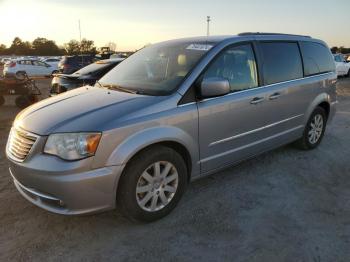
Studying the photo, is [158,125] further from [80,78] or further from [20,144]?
[80,78]

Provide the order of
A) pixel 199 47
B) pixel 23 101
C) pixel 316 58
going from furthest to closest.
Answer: pixel 23 101 < pixel 316 58 < pixel 199 47

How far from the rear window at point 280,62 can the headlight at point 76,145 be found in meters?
2.42

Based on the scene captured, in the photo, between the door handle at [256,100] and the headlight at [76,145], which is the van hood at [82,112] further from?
the door handle at [256,100]

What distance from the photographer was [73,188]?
9.66ft

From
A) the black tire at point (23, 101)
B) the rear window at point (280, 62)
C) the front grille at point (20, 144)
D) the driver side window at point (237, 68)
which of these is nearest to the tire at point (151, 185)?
the front grille at point (20, 144)

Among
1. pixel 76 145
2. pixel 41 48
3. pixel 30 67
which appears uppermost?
pixel 76 145

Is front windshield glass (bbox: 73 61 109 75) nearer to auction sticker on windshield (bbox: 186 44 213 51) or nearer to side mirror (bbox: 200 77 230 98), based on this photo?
auction sticker on windshield (bbox: 186 44 213 51)

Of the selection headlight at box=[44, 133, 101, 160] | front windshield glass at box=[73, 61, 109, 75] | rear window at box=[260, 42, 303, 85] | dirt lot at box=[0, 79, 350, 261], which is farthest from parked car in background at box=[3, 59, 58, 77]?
headlight at box=[44, 133, 101, 160]

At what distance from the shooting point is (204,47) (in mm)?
4016

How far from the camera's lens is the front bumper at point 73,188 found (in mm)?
2941

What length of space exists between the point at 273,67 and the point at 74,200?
2.97m

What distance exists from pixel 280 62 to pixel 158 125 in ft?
7.44

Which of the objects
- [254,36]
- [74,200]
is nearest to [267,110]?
[254,36]

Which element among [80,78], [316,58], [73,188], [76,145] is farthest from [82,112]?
[80,78]
